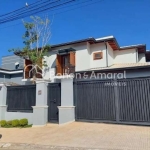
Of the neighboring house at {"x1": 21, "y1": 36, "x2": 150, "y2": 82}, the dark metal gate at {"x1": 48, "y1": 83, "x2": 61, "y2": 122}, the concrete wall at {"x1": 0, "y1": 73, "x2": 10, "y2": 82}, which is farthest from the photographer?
the concrete wall at {"x1": 0, "y1": 73, "x2": 10, "y2": 82}

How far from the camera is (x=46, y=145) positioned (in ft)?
23.0

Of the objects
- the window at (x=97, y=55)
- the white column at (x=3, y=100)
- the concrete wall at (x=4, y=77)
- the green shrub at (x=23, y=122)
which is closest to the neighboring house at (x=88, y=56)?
the window at (x=97, y=55)

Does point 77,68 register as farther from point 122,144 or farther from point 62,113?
point 122,144

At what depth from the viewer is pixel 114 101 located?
991 cm

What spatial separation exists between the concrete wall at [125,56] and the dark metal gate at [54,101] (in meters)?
10.7

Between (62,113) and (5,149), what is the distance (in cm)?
433

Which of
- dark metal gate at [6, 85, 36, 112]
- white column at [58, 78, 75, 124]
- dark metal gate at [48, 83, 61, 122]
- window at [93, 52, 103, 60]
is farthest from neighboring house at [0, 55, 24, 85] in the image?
white column at [58, 78, 75, 124]

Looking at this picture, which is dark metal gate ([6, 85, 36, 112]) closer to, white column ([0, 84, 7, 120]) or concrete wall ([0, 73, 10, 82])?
white column ([0, 84, 7, 120])

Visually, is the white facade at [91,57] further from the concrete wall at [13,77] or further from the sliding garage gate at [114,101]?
the sliding garage gate at [114,101]

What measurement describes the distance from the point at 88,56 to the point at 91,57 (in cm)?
50

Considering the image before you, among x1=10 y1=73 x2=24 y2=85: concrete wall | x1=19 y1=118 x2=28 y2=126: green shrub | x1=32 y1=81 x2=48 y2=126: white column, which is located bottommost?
x1=19 y1=118 x2=28 y2=126: green shrub

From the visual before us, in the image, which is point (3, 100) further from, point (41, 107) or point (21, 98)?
point (41, 107)

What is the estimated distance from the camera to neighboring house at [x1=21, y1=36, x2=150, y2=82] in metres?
18.2

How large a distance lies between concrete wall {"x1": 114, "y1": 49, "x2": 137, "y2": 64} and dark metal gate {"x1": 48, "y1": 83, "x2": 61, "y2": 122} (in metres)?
10.7
